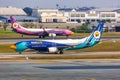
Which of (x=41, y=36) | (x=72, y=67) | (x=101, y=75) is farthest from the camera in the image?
(x=41, y=36)

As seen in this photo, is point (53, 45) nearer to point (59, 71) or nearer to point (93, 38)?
point (93, 38)

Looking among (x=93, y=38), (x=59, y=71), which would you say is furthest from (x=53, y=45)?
(x=59, y=71)

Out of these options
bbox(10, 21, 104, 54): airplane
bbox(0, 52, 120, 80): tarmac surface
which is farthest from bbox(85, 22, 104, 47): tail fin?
bbox(0, 52, 120, 80): tarmac surface

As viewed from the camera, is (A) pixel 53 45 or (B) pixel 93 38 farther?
(B) pixel 93 38

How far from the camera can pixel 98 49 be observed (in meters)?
77.2

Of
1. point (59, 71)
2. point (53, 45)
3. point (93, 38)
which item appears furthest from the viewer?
point (93, 38)

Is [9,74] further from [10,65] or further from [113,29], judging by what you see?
[113,29]

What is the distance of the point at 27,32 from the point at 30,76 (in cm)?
7910

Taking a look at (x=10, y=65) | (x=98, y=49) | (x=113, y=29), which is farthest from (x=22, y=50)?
(x=113, y=29)

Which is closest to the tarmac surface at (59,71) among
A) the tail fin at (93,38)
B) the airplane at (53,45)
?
the airplane at (53,45)

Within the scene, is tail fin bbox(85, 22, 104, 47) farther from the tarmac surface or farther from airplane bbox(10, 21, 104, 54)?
the tarmac surface

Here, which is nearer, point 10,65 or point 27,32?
point 10,65

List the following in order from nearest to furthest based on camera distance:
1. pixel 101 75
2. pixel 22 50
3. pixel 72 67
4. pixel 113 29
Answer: pixel 101 75, pixel 72 67, pixel 22 50, pixel 113 29

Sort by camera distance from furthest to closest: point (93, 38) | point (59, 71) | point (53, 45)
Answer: point (93, 38) → point (53, 45) → point (59, 71)
